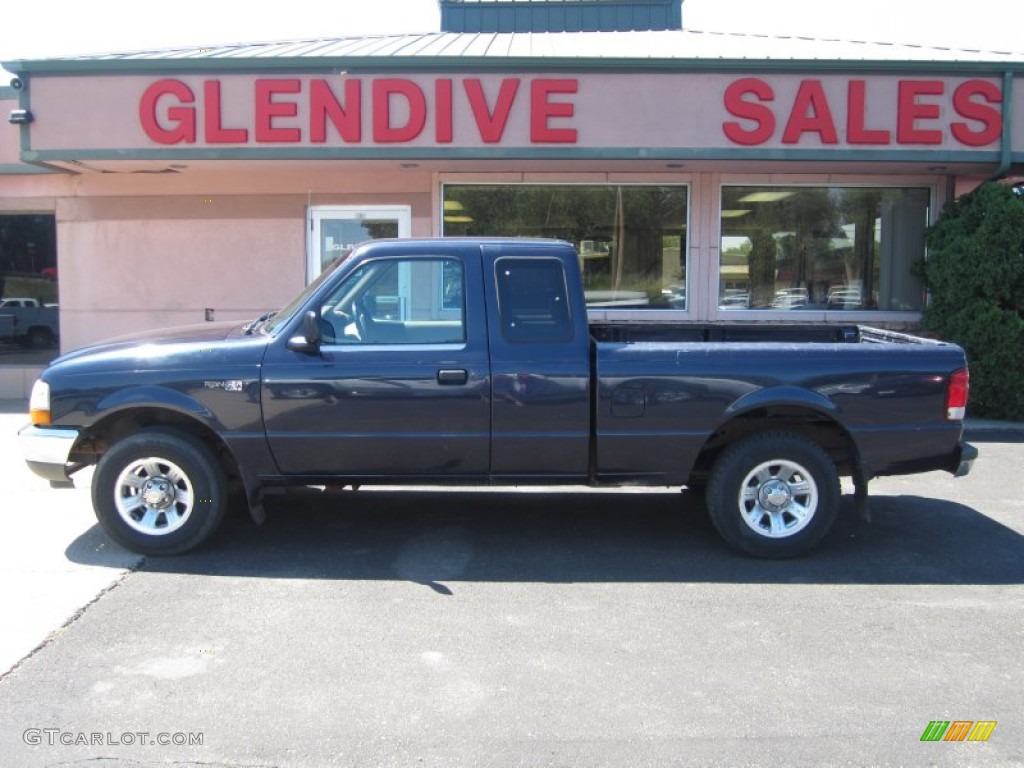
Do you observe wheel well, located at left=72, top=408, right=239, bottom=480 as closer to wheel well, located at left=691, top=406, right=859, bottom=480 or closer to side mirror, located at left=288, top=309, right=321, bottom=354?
side mirror, located at left=288, top=309, right=321, bottom=354

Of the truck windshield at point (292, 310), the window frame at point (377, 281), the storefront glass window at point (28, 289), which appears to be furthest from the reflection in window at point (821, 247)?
the storefront glass window at point (28, 289)

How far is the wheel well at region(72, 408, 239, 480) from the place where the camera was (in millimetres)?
5758

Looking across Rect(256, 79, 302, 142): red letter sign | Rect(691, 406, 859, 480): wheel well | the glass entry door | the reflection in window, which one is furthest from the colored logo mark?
the glass entry door

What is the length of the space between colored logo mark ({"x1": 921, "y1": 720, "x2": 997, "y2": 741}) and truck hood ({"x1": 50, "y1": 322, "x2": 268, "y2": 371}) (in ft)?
13.2

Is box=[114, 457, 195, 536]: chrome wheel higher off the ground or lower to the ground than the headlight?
lower

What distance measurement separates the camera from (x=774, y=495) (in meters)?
5.73

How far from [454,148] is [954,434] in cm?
656

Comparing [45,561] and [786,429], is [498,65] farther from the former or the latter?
[45,561]

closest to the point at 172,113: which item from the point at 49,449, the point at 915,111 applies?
the point at 49,449

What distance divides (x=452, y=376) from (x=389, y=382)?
38cm

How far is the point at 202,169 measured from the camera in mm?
11664

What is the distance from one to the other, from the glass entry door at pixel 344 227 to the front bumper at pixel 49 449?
661cm

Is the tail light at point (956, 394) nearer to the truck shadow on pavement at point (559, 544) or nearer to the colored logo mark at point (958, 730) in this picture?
the truck shadow on pavement at point (559, 544)

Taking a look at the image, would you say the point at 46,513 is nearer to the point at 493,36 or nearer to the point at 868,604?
the point at 868,604
